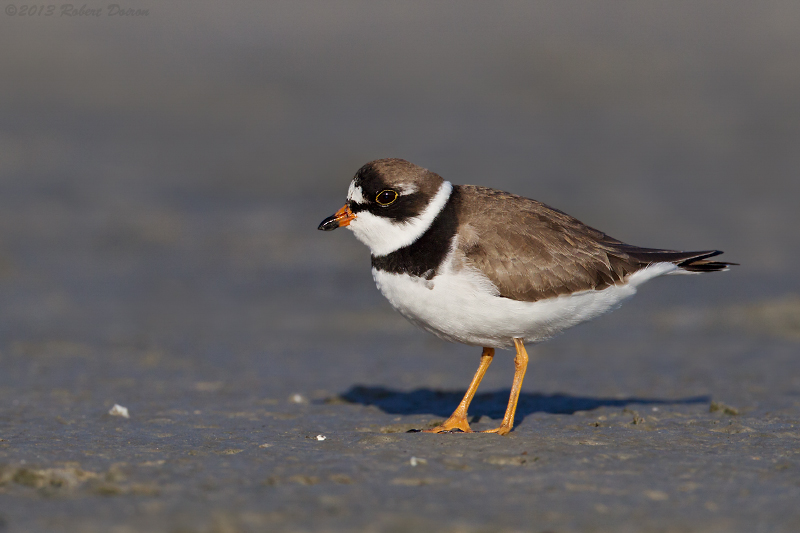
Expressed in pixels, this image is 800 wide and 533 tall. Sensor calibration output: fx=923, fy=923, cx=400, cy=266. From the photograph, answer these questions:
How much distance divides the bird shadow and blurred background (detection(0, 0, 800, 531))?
55 mm

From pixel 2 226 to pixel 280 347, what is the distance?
7241 millimetres

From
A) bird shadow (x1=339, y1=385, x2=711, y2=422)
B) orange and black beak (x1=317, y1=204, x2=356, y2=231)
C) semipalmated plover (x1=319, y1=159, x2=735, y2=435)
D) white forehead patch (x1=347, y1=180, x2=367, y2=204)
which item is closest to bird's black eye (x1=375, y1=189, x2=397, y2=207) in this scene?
semipalmated plover (x1=319, y1=159, x2=735, y2=435)

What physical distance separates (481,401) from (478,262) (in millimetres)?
2460

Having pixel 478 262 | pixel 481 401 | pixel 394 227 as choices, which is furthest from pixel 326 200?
pixel 478 262

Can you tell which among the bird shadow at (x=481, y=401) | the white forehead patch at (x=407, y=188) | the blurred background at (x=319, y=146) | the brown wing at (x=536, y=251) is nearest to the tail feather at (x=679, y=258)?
the brown wing at (x=536, y=251)

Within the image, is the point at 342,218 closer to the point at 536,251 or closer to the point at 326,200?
the point at 536,251

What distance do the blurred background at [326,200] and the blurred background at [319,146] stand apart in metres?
0.09

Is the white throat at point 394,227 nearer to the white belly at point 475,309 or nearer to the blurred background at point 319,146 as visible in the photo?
the white belly at point 475,309

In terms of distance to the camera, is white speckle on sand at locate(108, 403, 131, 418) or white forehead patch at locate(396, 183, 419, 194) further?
white speckle on sand at locate(108, 403, 131, 418)

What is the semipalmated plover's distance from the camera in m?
6.75

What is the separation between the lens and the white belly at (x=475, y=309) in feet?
22.0

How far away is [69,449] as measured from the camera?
6.31 metres

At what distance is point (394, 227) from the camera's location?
22.9 ft

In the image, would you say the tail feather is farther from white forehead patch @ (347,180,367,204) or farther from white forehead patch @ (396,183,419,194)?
white forehead patch @ (347,180,367,204)
